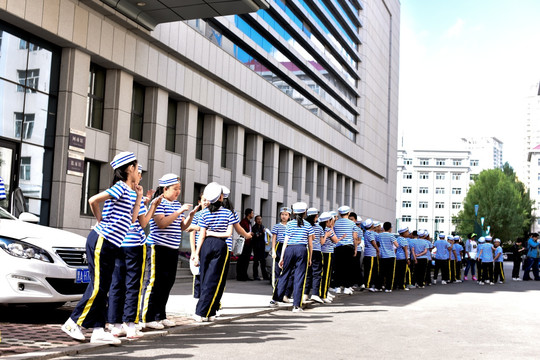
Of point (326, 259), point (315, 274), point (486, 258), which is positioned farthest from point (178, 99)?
point (486, 258)

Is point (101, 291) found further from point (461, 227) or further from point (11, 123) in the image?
point (461, 227)

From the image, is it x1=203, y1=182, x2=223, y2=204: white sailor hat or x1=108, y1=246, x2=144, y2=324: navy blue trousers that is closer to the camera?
x1=108, y1=246, x2=144, y2=324: navy blue trousers

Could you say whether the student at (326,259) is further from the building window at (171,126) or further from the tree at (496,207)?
the tree at (496,207)

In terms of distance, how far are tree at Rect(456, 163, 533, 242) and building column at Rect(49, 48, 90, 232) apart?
7525cm

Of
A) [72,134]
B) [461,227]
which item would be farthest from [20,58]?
[461,227]

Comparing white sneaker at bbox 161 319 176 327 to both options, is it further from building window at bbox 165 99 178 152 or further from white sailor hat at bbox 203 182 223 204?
building window at bbox 165 99 178 152

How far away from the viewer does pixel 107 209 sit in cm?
677

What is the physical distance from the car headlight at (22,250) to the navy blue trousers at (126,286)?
4.27 feet

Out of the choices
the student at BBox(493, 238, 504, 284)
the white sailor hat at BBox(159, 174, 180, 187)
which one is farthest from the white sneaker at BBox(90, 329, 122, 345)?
the student at BBox(493, 238, 504, 284)

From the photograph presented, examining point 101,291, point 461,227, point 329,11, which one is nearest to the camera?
point 101,291

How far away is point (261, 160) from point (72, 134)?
1429 cm

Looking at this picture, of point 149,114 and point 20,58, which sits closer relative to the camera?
point 20,58

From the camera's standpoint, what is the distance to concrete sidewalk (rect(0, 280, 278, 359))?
635 cm

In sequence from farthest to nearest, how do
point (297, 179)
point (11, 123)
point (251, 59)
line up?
point (297, 179)
point (251, 59)
point (11, 123)
